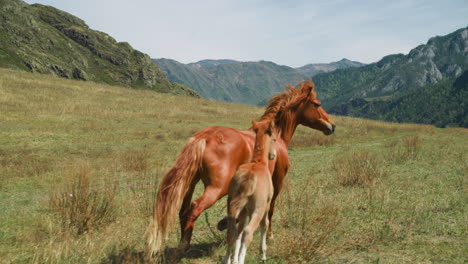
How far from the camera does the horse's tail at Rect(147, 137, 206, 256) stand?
473 cm

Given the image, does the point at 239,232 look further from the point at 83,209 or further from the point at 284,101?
the point at 83,209

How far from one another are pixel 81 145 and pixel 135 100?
20069 millimetres

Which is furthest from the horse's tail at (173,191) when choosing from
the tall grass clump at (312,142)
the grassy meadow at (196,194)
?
the tall grass clump at (312,142)

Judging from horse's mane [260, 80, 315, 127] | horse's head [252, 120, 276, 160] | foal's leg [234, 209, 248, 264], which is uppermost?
horse's mane [260, 80, 315, 127]

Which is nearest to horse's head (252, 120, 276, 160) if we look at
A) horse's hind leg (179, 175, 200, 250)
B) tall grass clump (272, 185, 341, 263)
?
horse's hind leg (179, 175, 200, 250)

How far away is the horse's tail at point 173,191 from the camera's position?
473cm

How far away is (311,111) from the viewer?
24.1 ft

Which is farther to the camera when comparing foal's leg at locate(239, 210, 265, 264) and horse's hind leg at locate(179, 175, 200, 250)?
horse's hind leg at locate(179, 175, 200, 250)

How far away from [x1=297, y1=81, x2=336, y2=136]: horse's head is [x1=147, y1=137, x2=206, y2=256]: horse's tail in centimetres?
289

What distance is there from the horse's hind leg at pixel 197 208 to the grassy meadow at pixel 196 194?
749 millimetres

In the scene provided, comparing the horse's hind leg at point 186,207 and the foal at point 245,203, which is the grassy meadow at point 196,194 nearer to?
the horse's hind leg at point 186,207

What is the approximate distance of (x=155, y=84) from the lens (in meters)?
142

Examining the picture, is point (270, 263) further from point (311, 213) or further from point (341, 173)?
point (341, 173)

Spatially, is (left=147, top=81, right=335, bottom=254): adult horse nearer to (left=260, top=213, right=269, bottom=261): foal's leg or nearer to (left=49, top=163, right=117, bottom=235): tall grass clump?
(left=260, top=213, right=269, bottom=261): foal's leg
